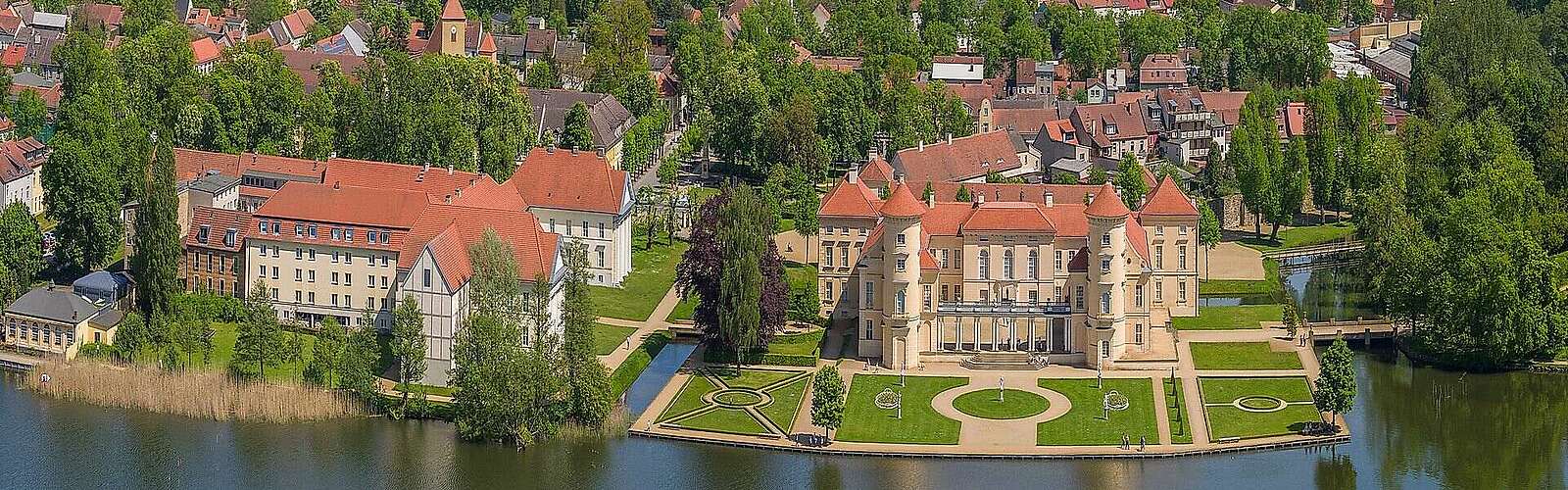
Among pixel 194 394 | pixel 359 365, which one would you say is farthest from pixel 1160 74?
pixel 194 394

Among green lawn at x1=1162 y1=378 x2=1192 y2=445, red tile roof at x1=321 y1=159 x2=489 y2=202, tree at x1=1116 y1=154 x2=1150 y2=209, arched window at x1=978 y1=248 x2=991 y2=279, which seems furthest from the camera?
tree at x1=1116 y1=154 x2=1150 y2=209

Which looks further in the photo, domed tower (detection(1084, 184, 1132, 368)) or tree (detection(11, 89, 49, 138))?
tree (detection(11, 89, 49, 138))

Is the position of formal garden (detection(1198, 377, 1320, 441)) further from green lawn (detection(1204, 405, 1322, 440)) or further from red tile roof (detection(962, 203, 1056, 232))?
red tile roof (detection(962, 203, 1056, 232))

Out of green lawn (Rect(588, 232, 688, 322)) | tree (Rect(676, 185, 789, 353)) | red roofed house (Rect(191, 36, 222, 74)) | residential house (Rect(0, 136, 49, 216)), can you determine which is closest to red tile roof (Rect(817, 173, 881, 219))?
tree (Rect(676, 185, 789, 353))

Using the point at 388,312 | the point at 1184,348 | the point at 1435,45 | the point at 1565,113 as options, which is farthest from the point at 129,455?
the point at 1435,45

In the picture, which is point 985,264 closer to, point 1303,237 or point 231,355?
point 231,355

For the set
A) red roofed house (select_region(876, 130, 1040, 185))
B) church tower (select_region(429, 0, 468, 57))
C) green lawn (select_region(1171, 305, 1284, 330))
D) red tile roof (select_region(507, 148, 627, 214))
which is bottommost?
green lawn (select_region(1171, 305, 1284, 330))
